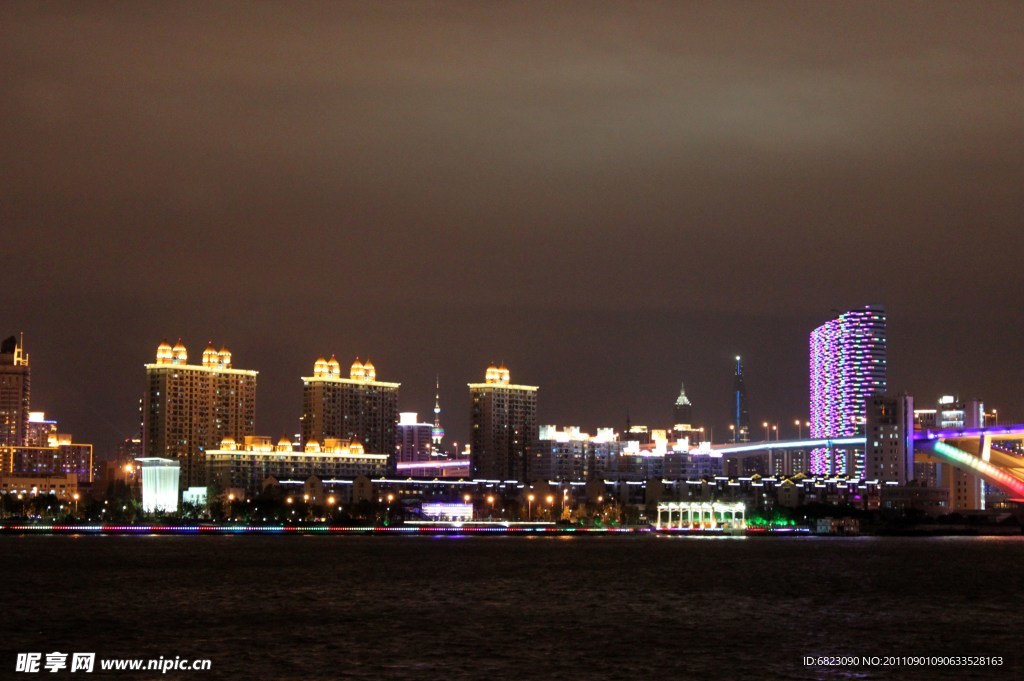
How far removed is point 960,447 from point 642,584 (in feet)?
378

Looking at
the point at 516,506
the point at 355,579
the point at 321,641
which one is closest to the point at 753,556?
the point at 355,579

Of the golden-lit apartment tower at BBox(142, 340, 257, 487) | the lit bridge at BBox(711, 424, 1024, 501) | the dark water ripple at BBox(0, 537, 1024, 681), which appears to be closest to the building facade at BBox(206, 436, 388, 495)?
the golden-lit apartment tower at BBox(142, 340, 257, 487)

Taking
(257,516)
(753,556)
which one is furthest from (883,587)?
(257,516)

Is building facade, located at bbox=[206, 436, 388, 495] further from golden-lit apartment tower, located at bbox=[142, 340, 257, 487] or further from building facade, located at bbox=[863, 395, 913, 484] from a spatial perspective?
building facade, located at bbox=[863, 395, 913, 484]

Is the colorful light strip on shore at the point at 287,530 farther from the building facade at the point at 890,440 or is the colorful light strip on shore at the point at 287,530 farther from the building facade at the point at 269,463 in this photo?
the building facade at the point at 890,440

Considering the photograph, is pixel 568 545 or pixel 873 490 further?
pixel 873 490

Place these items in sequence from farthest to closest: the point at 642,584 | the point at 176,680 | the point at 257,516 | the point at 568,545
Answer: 1. the point at 257,516
2. the point at 568,545
3. the point at 642,584
4. the point at 176,680

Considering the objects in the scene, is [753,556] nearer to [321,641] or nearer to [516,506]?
[321,641]

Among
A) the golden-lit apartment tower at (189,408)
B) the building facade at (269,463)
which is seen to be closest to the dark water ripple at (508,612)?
the building facade at (269,463)

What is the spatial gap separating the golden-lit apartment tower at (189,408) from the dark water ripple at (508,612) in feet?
292

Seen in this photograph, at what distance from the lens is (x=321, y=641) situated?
4359 cm

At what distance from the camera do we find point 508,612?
53281 mm

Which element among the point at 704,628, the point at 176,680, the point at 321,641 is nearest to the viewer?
the point at 176,680

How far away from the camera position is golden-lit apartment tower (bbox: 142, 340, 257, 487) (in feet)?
602
